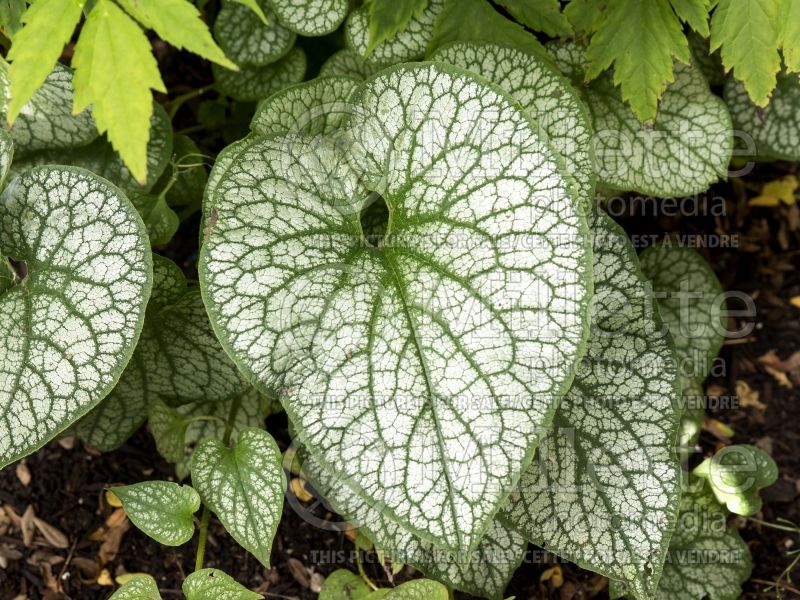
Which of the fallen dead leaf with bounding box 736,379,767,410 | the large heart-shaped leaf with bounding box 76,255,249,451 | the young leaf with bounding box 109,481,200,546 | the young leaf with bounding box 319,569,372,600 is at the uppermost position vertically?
the large heart-shaped leaf with bounding box 76,255,249,451

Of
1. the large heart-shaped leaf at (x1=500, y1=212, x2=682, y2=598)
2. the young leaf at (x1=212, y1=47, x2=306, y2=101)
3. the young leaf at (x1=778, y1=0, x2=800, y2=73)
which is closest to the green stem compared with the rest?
the large heart-shaped leaf at (x1=500, y1=212, x2=682, y2=598)

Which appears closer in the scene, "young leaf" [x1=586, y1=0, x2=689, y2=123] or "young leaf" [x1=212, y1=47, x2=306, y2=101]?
"young leaf" [x1=586, y1=0, x2=689, y2=123]

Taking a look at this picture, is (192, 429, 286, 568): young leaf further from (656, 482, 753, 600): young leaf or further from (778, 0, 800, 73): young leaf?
(778, 0, 800, 73): young leaf

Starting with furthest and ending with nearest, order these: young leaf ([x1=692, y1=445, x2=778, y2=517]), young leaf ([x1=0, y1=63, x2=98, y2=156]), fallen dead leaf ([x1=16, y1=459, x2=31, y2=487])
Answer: fallen dead leaf ([x1=16, y1=459, x2=31, y2=487]) → young leaf ([x1=692, y1=445, x2=778, y2=517]) → young leaf ([x1=0, y1=63, x2=98, y2=156])

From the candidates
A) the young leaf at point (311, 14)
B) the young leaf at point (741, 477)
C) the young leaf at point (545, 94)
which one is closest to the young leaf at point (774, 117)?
the young leaf at point (545, 94)

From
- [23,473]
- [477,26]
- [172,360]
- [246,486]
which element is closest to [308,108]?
[477,26]

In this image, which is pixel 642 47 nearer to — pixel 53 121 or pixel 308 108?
pixel 308 108

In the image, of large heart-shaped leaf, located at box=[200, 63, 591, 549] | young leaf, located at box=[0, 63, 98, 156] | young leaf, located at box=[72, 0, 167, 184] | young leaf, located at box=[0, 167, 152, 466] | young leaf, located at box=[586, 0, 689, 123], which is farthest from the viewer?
young leaf, located at box=[0, 63, 98, 156]

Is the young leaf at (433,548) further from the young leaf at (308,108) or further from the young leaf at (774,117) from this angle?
the young leaf at (774,117)
